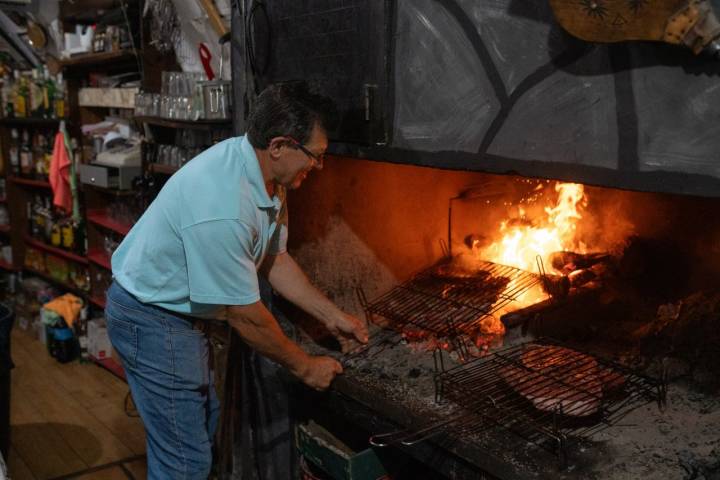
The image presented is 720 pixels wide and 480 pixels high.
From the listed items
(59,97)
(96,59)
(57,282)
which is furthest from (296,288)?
(57,282)

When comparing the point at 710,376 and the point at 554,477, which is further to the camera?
the point at 710,376

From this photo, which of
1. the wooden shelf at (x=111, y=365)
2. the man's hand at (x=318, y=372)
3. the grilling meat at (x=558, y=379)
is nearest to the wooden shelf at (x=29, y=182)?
the wooden shelf at (x=111, y=365)

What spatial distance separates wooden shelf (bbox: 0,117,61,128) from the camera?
20.7 feet

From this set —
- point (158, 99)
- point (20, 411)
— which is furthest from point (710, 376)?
point (20, 411)

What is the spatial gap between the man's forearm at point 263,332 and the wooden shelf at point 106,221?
3.10m

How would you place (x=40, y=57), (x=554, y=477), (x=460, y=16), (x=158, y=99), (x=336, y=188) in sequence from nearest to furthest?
1. (x=554, y=477)
2. (x=460, y=16)
3. (x=336, y=188)
4. (x=158, y=99)
5. (x=40, y=57)

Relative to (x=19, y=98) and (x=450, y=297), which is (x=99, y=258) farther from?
(x=450, y=297)

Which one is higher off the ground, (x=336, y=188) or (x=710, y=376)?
(x=336, y=188)

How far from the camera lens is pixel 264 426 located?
3.50 meters

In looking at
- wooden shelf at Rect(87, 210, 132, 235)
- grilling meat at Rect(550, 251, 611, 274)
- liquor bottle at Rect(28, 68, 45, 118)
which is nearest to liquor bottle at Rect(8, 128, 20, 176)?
liquor bottle at Rect(28, 68, 45, 118)

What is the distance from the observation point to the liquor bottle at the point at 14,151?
7.14 m

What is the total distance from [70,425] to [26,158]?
3351mm

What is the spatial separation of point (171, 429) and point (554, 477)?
1.67 metres

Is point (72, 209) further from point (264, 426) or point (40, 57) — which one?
point (264, 426)
